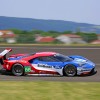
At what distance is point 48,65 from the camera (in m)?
16.1

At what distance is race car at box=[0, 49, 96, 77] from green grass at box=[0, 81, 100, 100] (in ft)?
10.0

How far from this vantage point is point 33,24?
6869 centimetres

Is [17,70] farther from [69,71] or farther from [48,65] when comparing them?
[69,71]

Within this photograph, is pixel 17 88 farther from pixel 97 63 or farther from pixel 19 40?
pixel 19 40

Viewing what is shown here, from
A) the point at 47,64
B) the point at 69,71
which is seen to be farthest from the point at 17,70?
the point at 69,71

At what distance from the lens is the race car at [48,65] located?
52.4 feet

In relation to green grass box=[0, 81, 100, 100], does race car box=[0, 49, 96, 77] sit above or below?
above

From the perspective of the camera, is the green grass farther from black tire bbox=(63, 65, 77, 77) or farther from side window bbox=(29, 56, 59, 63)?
side window bbox=(29, 56, 59, 63)

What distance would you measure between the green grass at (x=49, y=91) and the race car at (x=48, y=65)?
305 cm

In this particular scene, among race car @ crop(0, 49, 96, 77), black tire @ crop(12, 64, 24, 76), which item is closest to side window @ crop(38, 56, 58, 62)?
race car @ crop(0, 49, 96, 77)

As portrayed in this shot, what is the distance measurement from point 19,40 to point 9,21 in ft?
95.6

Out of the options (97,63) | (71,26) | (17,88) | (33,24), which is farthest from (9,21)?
(17,88)

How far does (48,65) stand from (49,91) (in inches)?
184

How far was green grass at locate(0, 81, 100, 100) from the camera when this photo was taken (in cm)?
1074
